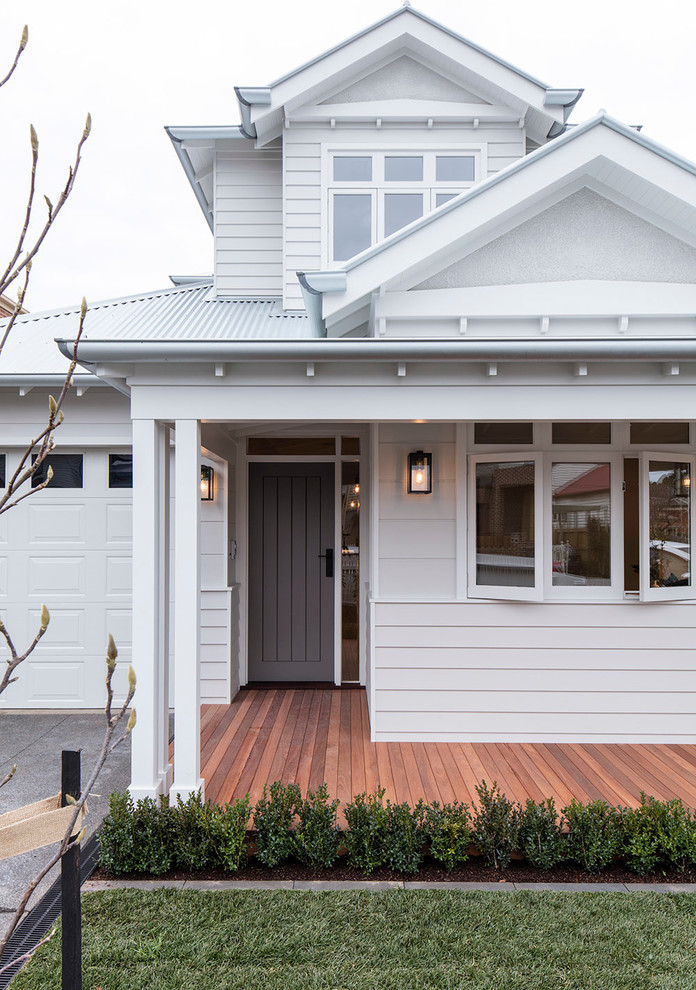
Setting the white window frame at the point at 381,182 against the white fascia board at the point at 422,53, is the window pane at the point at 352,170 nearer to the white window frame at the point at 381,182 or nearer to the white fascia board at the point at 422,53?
the white window frame at the point at 381,182

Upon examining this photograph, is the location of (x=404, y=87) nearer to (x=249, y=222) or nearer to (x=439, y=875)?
(x=249, y=222)

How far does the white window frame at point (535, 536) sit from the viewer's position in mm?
4812

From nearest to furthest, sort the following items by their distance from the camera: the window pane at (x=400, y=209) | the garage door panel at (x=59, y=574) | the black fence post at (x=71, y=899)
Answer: the black fence post at (x=71, y=899) < the garage door panel at (x=59, y=574) < the window pane at (x=400, y=209)

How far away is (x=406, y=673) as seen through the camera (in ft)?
15.9

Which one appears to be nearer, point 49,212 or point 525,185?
point 49,212

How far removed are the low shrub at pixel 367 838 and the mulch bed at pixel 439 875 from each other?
0.06m

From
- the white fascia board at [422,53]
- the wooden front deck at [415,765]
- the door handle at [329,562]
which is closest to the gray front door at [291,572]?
the door handle at [329,562]

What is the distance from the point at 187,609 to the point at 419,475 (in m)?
2.07

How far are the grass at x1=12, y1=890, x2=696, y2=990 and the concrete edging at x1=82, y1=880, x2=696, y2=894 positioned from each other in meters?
0.06

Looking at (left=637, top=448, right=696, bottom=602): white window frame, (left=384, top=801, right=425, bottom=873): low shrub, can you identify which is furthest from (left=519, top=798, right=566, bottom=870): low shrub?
(left=637, top=448, right=696, bottom=602): white window frame

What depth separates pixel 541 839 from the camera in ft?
10.6

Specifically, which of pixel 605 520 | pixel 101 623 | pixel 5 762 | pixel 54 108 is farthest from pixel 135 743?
pixel 54 108

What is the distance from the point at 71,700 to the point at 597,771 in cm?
443

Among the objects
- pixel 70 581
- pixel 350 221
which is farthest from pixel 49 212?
Result: pixel 350 221
